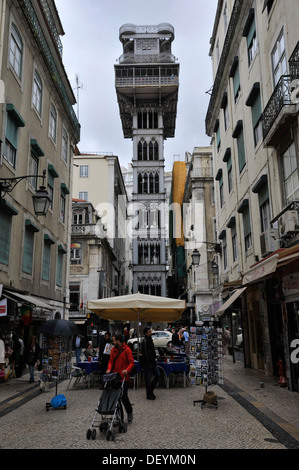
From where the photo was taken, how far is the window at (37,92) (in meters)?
16.9

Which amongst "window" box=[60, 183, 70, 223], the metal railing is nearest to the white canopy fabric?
"window" box=[60, 183, 70, 223]

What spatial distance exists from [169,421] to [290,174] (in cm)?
733

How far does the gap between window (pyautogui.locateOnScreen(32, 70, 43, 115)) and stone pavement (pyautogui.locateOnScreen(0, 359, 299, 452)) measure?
11.5 meters

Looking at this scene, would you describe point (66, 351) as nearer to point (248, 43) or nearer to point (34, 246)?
point (34, 246)

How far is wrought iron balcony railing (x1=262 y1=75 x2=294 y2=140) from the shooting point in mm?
10258

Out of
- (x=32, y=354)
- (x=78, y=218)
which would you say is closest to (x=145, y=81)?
(x=78, y=218)

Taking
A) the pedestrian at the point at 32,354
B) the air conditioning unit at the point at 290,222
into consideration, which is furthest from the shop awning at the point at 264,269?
the pedestrian at the point at 32,354

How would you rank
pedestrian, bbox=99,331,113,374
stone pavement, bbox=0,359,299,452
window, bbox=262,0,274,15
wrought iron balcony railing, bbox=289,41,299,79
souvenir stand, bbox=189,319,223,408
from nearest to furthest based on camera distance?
stone pavement, bbox=0,359,299,452 < souvenir stand, bbox=189,319,223,408 < wrought iron balcony railing, bbox=289,41,299,79 < pedestrian, bbox=99,331,113,374 < window, bbox=262,0,274,15

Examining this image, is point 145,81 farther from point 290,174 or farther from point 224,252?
point 290,174

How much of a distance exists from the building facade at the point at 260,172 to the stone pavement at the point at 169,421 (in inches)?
78.1

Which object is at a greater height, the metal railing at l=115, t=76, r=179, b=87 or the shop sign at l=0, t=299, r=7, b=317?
the metal railing at l=115, t=76, r=179, b=87

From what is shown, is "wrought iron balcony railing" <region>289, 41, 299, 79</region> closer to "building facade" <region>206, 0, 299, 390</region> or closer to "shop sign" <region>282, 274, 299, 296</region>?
"building facade" <region>206, 0, 299, 390</region>

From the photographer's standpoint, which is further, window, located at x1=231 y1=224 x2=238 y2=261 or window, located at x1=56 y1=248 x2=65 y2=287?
window, located at x1=56 y1=248 x2=65 y2=287

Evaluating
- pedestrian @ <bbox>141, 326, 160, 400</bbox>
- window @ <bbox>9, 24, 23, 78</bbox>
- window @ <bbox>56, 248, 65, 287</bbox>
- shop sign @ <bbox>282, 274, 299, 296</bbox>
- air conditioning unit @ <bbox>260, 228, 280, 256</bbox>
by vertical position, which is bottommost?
pedestrian @ <bbox>141, 326, 160, 400</bbox>
